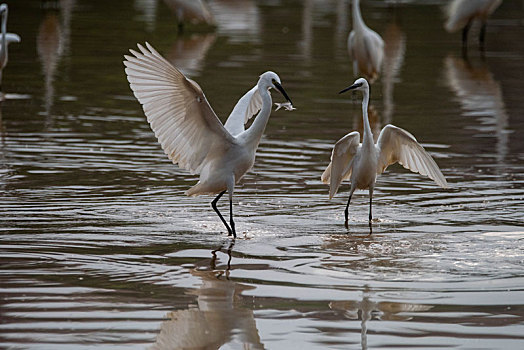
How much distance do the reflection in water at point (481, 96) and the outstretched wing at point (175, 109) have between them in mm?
4331

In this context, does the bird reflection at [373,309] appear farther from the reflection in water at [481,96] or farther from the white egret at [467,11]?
the white egret at [467,11]

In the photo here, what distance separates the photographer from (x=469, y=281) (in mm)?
6492

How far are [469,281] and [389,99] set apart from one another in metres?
9.64

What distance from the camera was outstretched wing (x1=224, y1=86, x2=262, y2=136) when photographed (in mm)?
8672

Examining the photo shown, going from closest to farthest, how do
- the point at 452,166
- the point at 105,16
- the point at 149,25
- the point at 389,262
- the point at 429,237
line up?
the point at 389,262, the point at 429,237, the point at 452,166, the point at 149,25, the point at 105,16

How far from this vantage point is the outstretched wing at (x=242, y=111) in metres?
8.67

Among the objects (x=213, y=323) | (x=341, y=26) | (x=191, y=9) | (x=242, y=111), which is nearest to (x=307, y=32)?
(x=341, y=26)

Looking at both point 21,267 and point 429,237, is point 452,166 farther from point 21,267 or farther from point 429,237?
point 21,267

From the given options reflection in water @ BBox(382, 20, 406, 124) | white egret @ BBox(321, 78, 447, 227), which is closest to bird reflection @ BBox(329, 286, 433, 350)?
white egret @ BBox(321, 78, 447, 227)

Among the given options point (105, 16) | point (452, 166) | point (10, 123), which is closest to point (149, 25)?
point (105, 16)

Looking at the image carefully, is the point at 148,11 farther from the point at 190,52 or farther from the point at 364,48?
the point at 364,48

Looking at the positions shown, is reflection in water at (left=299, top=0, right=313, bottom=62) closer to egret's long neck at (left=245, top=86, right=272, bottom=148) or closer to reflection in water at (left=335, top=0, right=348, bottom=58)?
reflection in water at (left=335, top=0, right=348, bottom=58)

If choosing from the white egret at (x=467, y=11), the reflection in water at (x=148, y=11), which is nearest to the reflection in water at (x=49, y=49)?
the reflection in water at (x=148, y=11)

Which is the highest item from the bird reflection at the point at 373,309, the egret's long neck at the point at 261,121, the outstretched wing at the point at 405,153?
the egret's long neck at the point at 261,121
